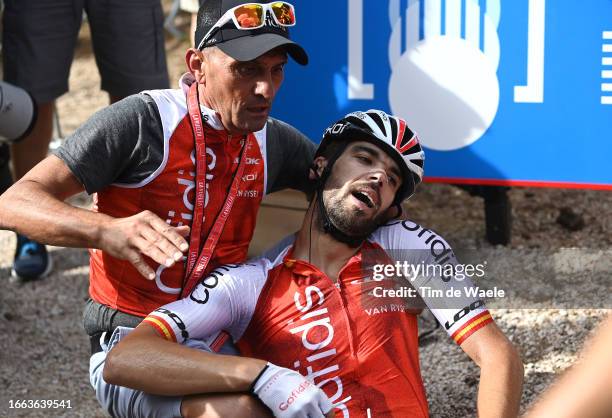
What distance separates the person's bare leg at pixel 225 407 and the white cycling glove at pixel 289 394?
4 centimetres

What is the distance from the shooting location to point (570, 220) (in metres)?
6.09

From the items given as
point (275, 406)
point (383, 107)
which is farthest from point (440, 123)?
point (275, 406)

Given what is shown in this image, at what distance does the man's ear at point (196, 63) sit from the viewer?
388 centimetres

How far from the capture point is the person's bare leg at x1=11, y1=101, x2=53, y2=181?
578 cm

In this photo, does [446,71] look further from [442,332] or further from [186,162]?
[186,162]

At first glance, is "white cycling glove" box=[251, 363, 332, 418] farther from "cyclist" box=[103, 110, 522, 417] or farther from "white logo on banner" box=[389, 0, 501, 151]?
"white logo on banner" box=[389, 0, 501, 151]

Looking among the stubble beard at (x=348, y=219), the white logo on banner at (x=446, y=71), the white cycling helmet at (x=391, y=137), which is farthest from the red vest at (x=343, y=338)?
the white logo on banner at (x=446, y=71)

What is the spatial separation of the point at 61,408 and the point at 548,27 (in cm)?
296

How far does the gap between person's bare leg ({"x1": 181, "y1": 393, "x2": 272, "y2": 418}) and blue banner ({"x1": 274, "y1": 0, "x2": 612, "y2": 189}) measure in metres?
2.26

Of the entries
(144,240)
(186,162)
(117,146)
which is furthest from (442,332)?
(144,240)

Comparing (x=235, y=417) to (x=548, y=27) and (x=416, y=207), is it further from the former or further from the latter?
(x=416, y=207)

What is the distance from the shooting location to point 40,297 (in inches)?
227

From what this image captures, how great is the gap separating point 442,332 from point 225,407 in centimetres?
194

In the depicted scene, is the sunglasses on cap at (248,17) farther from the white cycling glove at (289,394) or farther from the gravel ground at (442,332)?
the gravel ground at (442,332)
